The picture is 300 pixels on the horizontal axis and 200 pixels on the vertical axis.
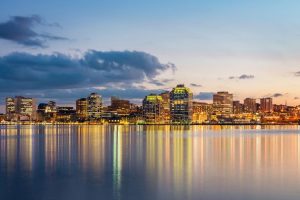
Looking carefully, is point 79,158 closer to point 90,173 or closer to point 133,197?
point 90,173

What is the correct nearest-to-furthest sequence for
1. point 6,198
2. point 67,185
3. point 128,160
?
point 6,198, point 67,185, point 128,160

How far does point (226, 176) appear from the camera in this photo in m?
29.6

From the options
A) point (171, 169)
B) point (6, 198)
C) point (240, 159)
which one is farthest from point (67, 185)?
point (240, 159)

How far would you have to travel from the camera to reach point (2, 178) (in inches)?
1120

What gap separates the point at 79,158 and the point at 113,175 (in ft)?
41.6

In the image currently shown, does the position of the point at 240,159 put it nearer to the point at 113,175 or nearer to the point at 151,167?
the point at 151,167

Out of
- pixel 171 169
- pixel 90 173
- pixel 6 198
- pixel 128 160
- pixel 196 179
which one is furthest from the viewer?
pixel 128 160

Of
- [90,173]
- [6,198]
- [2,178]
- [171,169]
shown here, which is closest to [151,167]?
[171,169]

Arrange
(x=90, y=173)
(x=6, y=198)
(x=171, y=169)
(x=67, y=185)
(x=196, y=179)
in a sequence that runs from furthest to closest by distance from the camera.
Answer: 1. (x=171, y=169)
2. (x=90, y=173)
3. (x=196, y=179)
4. (x=67, y=185)
5. (x=6, y=198)

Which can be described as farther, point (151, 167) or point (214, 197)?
point (151, 167)

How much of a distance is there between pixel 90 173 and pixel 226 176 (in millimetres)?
8865

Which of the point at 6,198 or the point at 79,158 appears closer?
the point at 6,198

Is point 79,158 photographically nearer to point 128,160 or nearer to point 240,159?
point 128,160

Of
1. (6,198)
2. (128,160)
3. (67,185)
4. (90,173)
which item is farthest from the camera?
(128,160)
